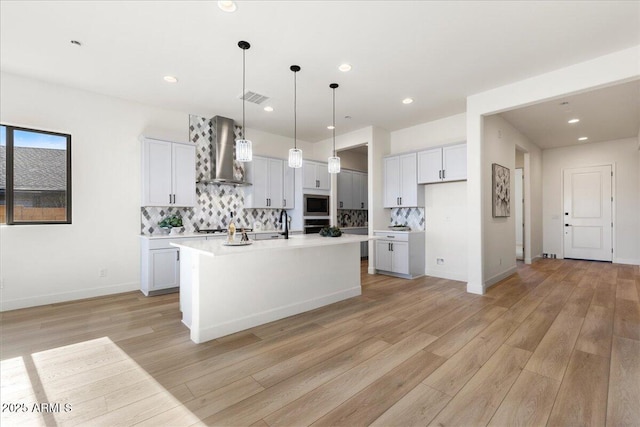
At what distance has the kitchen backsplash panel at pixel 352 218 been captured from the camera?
766 cm

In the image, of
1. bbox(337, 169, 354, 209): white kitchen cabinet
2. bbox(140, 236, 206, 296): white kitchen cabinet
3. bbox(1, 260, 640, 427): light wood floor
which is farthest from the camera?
bbox(337, 169, 354, 209): white kitchen cabinet

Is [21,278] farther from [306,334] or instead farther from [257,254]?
[306,334]

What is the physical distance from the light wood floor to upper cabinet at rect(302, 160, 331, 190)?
10.2 feet

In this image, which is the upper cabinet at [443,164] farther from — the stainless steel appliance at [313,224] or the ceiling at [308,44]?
the stainless steel appliance at [313,224]

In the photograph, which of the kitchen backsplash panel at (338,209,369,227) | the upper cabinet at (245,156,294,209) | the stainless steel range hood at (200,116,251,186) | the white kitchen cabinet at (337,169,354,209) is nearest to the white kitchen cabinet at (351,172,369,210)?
the white kitchen cabinet at (337,169,354,209)

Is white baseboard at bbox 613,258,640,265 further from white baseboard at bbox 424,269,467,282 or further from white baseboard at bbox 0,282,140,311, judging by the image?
white baseboard at bbox 0,282,140,311

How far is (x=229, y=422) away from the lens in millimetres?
1671

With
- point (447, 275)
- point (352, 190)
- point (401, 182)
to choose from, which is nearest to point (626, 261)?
point (447, 275)

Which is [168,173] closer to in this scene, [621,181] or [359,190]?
[359,190]

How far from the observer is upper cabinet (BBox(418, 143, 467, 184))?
486 cm

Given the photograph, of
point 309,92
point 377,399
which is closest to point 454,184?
point 309,92

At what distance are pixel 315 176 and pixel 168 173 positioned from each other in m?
Answer: 2.88

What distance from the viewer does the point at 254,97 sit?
4.38 m

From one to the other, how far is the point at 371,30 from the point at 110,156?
4084 mm
